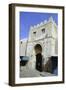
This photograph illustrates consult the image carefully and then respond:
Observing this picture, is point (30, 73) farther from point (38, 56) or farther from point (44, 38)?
point (44, 38)

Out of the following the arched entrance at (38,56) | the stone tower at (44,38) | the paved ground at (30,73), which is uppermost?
the stone tower at (44,38)

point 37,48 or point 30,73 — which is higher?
point 37,48

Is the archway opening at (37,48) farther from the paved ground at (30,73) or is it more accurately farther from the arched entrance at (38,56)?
Result: the paved ground at (30,73)

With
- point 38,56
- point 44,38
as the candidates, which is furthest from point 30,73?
point 44,38

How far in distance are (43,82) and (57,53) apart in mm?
231

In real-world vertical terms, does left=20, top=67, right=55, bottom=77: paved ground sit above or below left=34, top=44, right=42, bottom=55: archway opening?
below

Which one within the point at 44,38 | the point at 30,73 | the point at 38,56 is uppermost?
the point at 44,38

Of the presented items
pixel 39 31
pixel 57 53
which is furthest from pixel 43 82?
pixel 39 31

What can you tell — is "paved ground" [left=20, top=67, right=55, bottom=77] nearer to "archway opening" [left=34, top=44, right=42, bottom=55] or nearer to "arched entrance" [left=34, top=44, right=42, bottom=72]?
"arched entrance" [left=34, top=44, right=42, bottom=72]

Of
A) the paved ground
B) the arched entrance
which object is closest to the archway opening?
the arched entrance

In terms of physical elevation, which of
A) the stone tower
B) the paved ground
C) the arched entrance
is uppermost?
the stone tower

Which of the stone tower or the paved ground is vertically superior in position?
the stone tower

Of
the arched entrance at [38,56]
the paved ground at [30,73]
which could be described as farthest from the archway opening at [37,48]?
the paved ground at [30,73]

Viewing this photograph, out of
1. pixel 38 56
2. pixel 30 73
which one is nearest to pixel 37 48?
pixel 38 56
